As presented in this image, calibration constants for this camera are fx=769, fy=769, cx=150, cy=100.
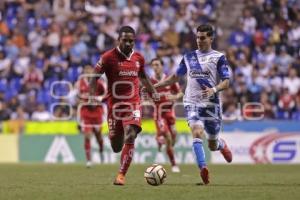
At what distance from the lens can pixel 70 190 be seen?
38.6 feet

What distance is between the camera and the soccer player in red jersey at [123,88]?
42.7 feet

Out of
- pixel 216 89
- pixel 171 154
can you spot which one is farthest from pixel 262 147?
pixel 216 89

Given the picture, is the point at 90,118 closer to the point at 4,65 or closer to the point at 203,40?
the point at 4,65

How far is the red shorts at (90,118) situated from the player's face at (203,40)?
27.7 feet

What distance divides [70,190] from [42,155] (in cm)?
1330

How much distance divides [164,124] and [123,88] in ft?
19.0

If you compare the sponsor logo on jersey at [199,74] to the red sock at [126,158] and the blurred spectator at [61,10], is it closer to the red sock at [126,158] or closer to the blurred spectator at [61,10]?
the red sock at [126,158]

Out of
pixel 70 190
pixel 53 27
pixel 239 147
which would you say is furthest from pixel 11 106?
pixel 70 190

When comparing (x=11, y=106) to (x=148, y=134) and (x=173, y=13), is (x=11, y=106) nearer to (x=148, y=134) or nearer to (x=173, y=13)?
(x=148, y=134)

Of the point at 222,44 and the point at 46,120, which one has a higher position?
the point at 222,44

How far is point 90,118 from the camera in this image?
70.7ft

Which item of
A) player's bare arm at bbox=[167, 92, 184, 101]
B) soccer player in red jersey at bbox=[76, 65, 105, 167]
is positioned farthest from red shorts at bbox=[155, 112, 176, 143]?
soccer player in red jersey at bbox=[76, 65, 105, 167]

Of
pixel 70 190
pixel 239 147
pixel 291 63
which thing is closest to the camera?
pixel 70 190

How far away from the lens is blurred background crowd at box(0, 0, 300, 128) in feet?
84.2
